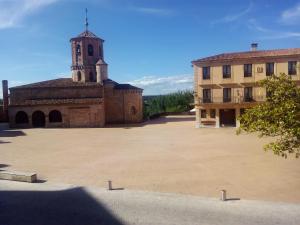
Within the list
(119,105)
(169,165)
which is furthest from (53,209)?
(119,105)

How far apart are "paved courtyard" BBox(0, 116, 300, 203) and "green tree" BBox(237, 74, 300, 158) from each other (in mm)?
2445

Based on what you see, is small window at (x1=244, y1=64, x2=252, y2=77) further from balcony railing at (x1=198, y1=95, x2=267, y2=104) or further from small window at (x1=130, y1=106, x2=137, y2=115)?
small window at (x1=130, y1=106, x2=137, y2=115)

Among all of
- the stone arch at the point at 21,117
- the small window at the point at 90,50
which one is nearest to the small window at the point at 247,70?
the small window at the point at 90,50

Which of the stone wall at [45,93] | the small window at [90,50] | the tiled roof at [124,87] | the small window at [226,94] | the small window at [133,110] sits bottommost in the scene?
the small window at [133,110]

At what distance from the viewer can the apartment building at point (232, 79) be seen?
1459 inches

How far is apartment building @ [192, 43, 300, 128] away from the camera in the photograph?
37.1 m

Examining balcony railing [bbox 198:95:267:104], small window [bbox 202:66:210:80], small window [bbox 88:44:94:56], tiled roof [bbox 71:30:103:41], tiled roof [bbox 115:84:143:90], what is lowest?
balcony railing [bbox 198:95:267:104]

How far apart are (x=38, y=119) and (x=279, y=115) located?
40832mm

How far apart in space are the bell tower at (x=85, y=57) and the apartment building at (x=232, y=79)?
54.1 feet

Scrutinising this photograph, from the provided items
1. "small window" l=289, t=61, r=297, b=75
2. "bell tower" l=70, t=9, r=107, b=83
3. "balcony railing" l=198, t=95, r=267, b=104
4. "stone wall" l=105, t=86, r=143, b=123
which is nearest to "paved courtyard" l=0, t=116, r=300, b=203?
"balcony railing" l=198, t=95, r=267, b=104

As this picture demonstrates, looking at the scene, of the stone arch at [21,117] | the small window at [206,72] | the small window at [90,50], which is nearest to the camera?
the small window at [206,72]

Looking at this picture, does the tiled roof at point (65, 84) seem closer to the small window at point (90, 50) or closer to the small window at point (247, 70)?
the small window at point (90, 50)

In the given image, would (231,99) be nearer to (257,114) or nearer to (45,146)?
(45,146)

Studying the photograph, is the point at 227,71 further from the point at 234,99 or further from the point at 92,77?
the point at 92,77
